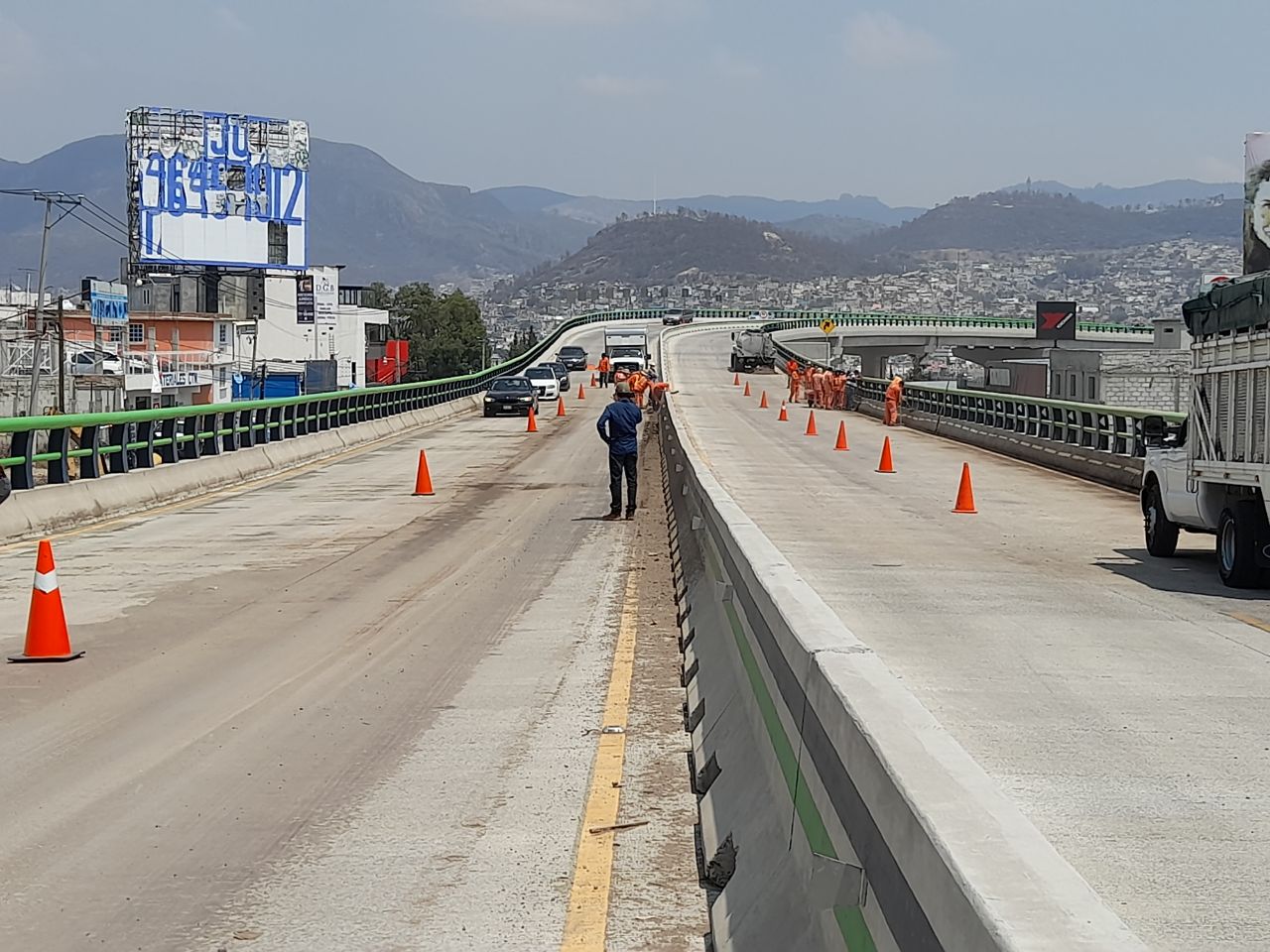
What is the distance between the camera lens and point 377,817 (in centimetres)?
755

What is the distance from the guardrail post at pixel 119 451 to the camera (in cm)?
2445

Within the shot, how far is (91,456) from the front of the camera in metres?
23.2

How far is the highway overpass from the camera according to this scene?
4660mm

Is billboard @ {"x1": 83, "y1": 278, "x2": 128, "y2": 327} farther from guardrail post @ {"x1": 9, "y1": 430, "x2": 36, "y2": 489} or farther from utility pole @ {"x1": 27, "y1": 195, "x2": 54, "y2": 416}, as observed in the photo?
guardrail post @ {"x1": 9, "y1": 430, "x2": 36, "y2": 489}

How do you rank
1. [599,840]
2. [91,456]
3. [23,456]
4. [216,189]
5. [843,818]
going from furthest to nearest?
[216,189]
[91,456]
[23,456]
[599,840]
[843,818]

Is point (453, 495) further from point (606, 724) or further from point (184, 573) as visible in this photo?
point (606, 724)

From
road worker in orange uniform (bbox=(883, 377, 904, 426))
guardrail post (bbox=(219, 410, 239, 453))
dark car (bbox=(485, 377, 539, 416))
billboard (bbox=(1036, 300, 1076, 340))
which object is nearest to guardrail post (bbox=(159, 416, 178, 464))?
guardrail post (bbox=(219, 410, 239, 453))

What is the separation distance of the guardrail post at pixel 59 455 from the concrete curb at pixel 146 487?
0.21 m

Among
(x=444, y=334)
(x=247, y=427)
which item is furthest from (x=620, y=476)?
(x=444, y=334)

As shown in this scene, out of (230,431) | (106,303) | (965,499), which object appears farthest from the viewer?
(106,303)

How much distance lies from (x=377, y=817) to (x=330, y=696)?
9.62 ft

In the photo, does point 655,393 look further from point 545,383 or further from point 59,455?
point 59,455

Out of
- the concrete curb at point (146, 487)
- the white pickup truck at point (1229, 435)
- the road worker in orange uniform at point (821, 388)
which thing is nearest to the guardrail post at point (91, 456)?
the concrete curb at point (146, 487)

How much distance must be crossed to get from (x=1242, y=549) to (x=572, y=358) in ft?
283
